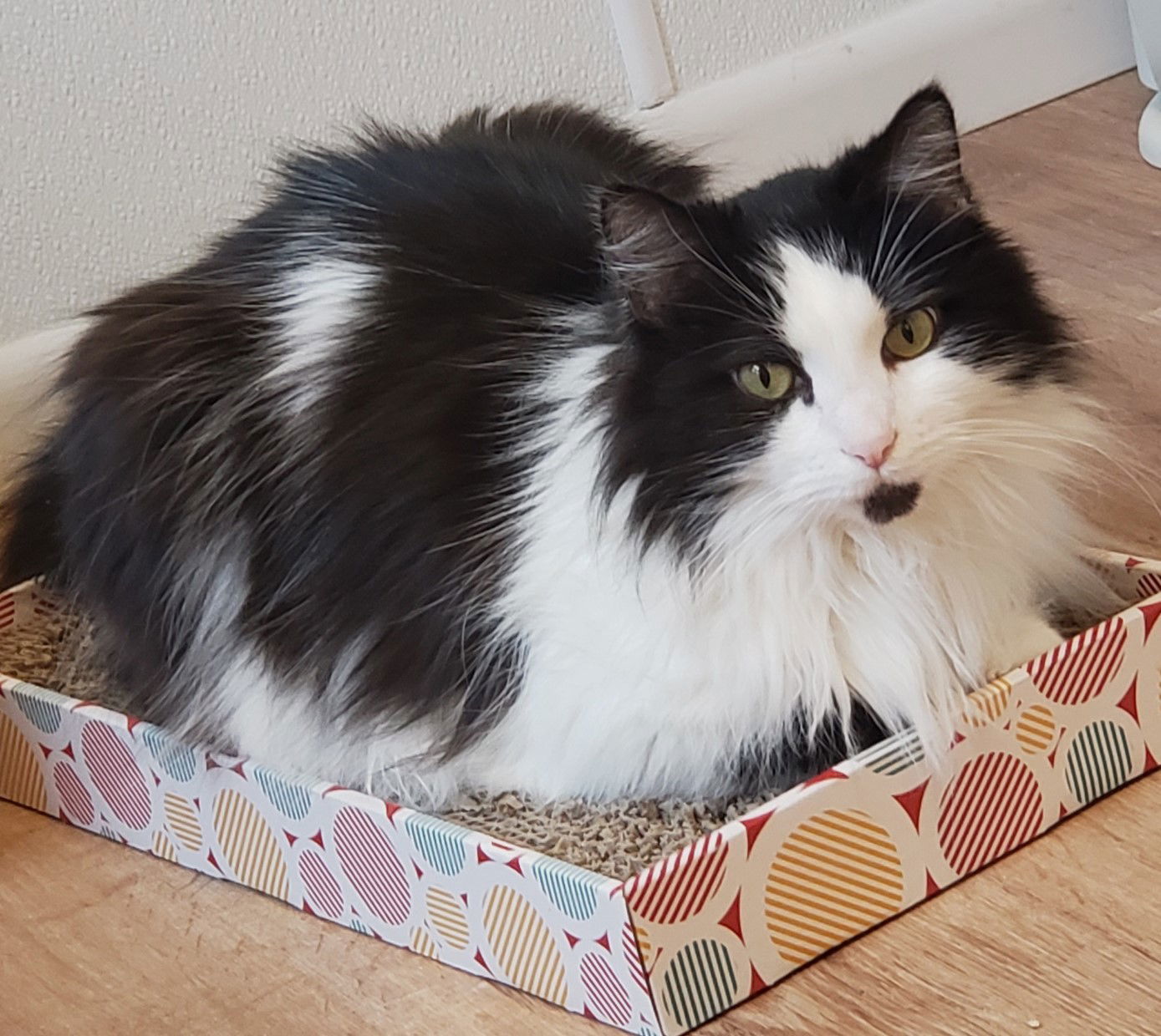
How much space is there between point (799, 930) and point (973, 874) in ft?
0.49

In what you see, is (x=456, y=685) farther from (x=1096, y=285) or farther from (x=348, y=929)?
(x=1096, y=285)

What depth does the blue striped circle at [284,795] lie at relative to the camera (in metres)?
1.21

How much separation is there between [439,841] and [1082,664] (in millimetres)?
454

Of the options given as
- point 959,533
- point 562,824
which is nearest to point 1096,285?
point 959,533

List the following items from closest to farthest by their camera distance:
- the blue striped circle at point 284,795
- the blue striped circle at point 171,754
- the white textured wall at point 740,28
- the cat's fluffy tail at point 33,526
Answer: the blue striped circle at point 284,795 → the blue striped circle at point 171,754 → the cat's fluffy tail at point 33,526 → the white textured wall at point 740,28

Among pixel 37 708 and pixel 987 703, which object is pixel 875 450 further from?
pixel 37 708

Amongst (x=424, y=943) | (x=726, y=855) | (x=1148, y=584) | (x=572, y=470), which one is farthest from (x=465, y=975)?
(x=1148, y=584)

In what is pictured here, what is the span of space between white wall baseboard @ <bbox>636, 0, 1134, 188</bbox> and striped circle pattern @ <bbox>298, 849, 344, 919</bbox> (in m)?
1.39

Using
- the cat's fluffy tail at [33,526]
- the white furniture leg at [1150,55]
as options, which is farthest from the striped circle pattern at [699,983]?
the white furniture leg at [1150,55]

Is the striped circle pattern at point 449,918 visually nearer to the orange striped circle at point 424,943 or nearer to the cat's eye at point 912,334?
the orange striped circle at point 424,943

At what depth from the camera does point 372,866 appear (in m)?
1.19

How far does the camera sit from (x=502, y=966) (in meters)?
1.15

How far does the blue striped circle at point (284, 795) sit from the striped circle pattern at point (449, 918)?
121 mm

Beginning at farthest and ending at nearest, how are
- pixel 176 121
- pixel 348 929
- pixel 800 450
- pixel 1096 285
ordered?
1. pixel 176 121
2. pixel 1096 285
3. pixel 348 929
4. pixel 800 450
